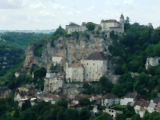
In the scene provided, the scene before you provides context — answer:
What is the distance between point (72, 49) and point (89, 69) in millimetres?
6130

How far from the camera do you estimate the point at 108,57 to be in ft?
176

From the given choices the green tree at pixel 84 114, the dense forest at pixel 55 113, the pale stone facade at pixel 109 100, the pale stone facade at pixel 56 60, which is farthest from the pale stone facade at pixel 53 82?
the green tree at pixel 84 114

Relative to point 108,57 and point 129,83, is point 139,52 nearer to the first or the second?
point 108,57

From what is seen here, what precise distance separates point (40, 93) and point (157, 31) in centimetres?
2085

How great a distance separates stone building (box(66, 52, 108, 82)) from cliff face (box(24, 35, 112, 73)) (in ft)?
9.38

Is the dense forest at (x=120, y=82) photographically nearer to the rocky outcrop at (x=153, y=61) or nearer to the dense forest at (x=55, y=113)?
the dense forest at (x=55, y=113)

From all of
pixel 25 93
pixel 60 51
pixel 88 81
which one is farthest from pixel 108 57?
pixel 25 93

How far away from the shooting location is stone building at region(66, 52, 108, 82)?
169ft

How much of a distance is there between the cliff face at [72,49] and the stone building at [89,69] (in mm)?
2858

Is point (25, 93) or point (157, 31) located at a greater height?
point (157, 31)

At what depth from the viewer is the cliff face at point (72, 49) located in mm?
55094

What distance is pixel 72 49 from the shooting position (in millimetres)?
57000

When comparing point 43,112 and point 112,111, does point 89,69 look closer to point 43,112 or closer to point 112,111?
point 43,112

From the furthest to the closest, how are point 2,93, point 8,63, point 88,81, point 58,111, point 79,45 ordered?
point 8,63
point 2,93
point 79,45
point 88,81
point 58,111
